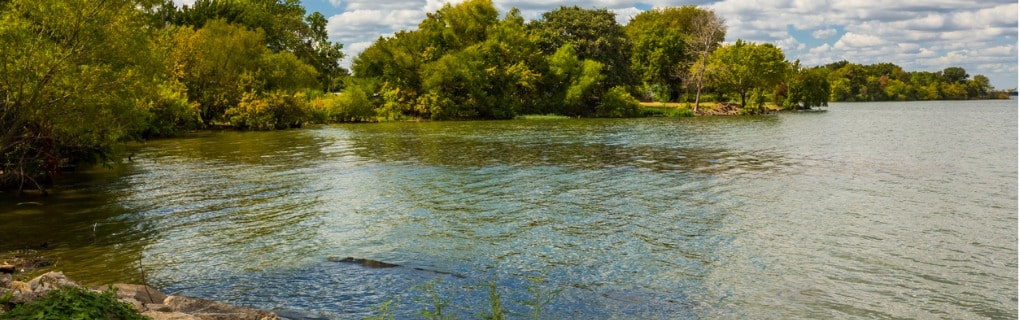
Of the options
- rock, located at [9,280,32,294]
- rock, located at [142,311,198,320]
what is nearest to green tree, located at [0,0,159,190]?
rock, located at [9,280,32,294]

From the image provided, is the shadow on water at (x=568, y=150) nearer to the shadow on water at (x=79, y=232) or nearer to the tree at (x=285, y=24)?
the shadow on water at (x=79, y=232)

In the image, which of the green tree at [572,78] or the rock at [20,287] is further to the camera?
the green tree at [572,78]

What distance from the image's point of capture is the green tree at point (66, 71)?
16406 millimetres

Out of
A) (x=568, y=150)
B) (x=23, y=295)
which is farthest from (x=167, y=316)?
(x=568, y=150)

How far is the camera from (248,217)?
59.2 ft

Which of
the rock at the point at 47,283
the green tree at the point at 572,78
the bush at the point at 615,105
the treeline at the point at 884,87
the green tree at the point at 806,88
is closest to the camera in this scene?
the rock at the point at 47,283

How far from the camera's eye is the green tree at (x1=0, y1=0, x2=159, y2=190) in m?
16.4

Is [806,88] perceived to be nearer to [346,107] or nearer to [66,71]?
[346,107]

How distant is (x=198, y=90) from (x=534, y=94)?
36.7 metres

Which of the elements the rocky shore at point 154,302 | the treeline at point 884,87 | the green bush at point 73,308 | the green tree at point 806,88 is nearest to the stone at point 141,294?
the rocky shore at point 154,302

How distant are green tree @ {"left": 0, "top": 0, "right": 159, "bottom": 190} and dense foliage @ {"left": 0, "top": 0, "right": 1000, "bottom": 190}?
4 centimetres

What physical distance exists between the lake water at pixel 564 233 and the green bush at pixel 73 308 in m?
3.24

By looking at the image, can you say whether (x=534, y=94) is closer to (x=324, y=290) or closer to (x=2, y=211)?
(x=2, y=211)

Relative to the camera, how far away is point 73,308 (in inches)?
277
